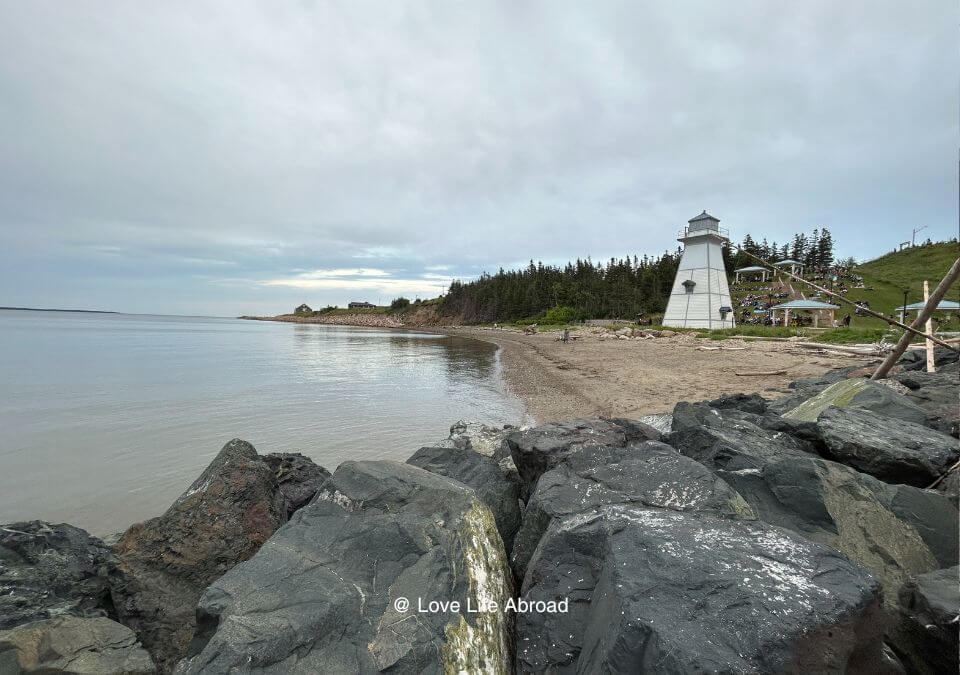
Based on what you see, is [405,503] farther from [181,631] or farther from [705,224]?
[705,224]

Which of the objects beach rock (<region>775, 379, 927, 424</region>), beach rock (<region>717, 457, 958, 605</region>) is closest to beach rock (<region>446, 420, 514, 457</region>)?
beach rock (<region>717, 457, 958, 605</region>)

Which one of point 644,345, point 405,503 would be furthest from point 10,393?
point 644,345

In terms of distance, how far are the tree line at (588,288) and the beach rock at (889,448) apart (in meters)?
56.2

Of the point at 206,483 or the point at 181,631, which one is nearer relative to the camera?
the point at 181,631

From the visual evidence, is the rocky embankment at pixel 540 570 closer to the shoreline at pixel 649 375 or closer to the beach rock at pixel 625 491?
the beach rock at pixel 625 491

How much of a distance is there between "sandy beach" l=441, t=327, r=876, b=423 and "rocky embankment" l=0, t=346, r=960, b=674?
291 inches

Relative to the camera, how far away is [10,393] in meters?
15.7

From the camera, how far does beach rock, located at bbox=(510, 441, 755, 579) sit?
3150 millimetres

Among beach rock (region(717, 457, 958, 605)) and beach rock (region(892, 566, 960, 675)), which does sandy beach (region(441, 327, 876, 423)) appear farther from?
beach rock (region(892, 566, 960, 675))

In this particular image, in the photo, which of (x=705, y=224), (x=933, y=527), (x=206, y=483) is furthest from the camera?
(x=705, y=224)

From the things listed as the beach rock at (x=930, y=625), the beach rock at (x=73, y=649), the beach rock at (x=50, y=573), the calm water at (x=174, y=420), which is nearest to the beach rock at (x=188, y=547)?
the beach rock at (x=50, y=573)

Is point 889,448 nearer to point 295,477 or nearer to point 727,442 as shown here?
point 727,442

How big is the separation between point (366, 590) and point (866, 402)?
285 inches

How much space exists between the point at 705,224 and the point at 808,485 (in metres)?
45.4
